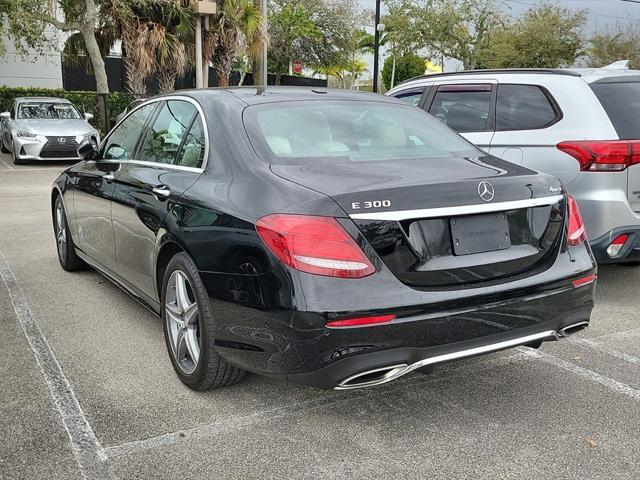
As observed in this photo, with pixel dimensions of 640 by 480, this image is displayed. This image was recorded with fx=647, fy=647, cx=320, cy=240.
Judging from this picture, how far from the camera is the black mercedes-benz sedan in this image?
2.61m

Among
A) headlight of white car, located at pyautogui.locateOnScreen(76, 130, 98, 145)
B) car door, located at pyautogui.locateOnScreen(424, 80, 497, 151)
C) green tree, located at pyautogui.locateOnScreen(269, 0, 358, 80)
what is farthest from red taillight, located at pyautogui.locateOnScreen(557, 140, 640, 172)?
green tree, located at pyautogui.locateOnScreen(269, 0, 358, 80)

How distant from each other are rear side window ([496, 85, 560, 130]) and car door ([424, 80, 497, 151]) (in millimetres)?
91

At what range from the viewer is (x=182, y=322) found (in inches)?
133

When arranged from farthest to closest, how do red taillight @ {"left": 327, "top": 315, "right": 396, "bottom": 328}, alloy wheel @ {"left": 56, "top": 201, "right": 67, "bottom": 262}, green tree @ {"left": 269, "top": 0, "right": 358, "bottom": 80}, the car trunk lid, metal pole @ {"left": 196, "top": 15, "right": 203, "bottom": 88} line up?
green tree @ {"left": 269, "top": 0, "right": 358, "bottom": 80}, metal pole @ {"left": 196, "top": 15, "right": 203, "bottom": 88}, alloy wheel @ {"left": 56, "top": 201, "right": 67, "bottom": 262}, the car trunk lid, red taillight @ {"left": 327, "top": 315, "right": 396, "bottom": 328}

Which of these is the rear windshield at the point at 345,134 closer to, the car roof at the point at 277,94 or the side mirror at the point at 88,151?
the car roof at the point at 277,94

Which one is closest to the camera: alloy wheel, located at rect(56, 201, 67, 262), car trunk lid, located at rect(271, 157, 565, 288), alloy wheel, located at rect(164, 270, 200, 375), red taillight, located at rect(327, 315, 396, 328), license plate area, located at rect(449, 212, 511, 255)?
red taillight, located at rect(327, 315, 396, 328)

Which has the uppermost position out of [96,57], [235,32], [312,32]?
[312,32]

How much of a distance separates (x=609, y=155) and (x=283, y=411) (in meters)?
3.01

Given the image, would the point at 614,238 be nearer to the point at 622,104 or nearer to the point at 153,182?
the point at 622,104

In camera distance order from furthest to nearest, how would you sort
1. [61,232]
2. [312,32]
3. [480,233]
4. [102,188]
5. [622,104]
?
[312,32] → [61,232] → [622,104] → [102,188] → [480,233]

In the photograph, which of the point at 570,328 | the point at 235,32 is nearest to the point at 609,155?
the point at 570,328

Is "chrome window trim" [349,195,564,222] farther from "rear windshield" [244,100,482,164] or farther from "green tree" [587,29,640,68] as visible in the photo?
"green tree" [587,29,640,68]

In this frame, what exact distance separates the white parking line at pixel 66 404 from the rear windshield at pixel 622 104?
399 centimetres

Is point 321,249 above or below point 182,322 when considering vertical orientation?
above
